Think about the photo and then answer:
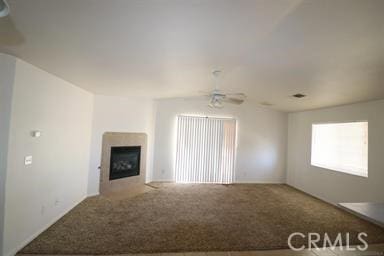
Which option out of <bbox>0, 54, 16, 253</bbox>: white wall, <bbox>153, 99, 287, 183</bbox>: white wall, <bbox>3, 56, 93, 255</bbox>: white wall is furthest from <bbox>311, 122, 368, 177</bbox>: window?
<bbox>0, 54, 16, 253</bbox>: white wall

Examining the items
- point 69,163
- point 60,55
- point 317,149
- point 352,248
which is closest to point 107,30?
point 60,55

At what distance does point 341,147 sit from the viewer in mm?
5117

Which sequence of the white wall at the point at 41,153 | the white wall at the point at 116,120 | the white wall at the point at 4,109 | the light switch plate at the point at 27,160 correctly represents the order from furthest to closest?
1. the white wall at the point at 116,120
2. the light switch plate at the point at 27,160
3. the white wall at the point at 41,153
4. the white wall at the point at 4,109

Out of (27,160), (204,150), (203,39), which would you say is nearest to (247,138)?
(204,150)

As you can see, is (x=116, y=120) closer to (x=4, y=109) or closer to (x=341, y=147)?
(x=4, y=109)

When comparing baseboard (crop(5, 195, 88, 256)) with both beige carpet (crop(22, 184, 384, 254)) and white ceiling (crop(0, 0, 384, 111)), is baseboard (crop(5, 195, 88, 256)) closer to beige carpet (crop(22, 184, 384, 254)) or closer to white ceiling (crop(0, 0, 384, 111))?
beige carpet (crop(22, 184, 384, 254))

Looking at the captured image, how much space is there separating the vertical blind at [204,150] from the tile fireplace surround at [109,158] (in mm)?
1094

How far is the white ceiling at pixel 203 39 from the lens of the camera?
157cm

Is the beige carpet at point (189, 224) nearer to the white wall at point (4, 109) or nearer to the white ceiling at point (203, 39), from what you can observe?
the white wall at point (4, 109)

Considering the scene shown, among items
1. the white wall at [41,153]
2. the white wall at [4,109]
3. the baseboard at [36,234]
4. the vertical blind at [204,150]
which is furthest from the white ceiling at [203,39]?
the vertical blind at [204,150]

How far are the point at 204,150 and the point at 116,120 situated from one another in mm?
2803

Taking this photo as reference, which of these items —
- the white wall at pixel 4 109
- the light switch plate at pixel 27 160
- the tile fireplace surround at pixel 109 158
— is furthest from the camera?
the tile fireplace surround at pixel 109 158

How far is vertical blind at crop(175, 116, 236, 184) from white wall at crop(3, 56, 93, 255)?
292 centimetres

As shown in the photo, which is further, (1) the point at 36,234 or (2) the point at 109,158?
(2) the point at 109,158
